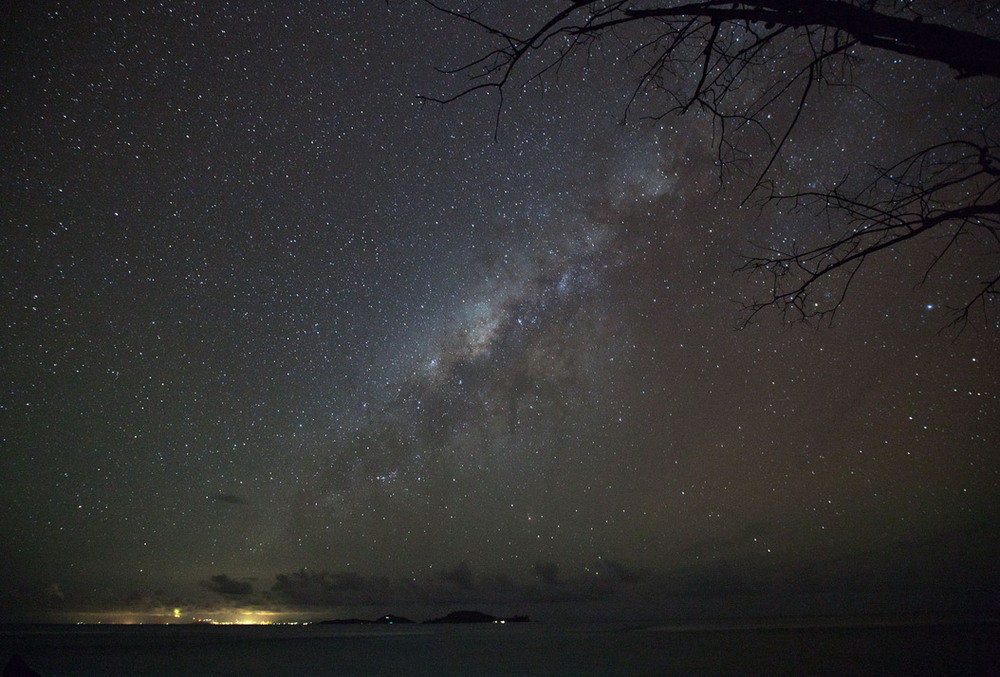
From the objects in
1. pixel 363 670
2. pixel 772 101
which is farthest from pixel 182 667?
pixel 772 101

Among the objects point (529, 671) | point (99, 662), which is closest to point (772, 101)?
point (529, 671)

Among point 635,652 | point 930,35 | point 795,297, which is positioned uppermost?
point 930,35

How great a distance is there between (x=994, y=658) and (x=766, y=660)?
6246 mm

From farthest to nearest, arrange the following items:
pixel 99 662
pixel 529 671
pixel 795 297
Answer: pixel 99 662 → pixel 529 671 → pixel 795 297

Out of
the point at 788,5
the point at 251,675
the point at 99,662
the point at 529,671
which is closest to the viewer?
the point at 788,5

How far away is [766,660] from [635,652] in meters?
7.86

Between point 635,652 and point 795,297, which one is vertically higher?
point 795,297

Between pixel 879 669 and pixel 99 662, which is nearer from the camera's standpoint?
pixel 879 669

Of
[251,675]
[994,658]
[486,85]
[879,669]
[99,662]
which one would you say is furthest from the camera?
[99,662]

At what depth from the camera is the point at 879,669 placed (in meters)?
15.8

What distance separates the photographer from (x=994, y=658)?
17312mm

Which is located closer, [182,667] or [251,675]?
[251,675]

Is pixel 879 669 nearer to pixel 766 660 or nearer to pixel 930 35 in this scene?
pixel 766 660

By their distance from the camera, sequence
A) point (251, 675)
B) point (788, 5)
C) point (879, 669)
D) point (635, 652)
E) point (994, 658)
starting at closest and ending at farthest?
point (788, 5), point (879, 669), point (994, 658), point (251, 675), point (635, 652)
